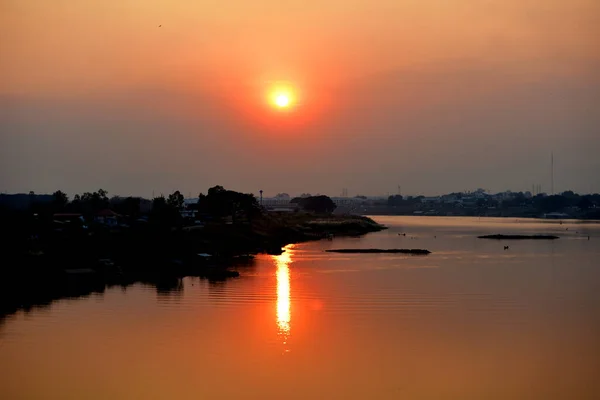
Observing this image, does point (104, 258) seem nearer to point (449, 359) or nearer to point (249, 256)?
point (249, 256)

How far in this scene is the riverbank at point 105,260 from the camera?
36281mm

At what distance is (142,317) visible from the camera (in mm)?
29484

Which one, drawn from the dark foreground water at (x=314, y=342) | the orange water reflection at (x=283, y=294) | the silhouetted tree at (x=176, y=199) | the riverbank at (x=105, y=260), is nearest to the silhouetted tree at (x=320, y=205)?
the silhouetted tree at (x=176, y=199)

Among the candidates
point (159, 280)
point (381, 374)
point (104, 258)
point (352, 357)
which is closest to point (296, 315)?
point (352, 357)

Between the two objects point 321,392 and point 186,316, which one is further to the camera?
point 186,316

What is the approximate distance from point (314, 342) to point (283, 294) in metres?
11.2

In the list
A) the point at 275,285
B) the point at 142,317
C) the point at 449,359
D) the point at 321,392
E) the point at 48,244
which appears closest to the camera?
the point at 321,392

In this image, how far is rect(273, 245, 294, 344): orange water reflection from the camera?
91.2ft

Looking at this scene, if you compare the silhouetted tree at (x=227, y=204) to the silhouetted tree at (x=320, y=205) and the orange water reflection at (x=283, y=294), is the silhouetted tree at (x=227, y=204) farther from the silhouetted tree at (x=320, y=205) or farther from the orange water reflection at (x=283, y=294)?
the silhouetted tree at (x=320, y=205)

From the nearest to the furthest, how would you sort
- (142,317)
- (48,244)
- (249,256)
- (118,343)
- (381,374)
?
(381,374)
(118,343)
(142,317)
(48,244)
(249,256)

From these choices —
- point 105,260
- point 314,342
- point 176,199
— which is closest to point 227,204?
point 176,199

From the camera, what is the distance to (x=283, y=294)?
36.3 meters

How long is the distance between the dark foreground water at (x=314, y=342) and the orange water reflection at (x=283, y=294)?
0.16 meters

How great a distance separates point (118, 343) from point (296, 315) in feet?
25.9
